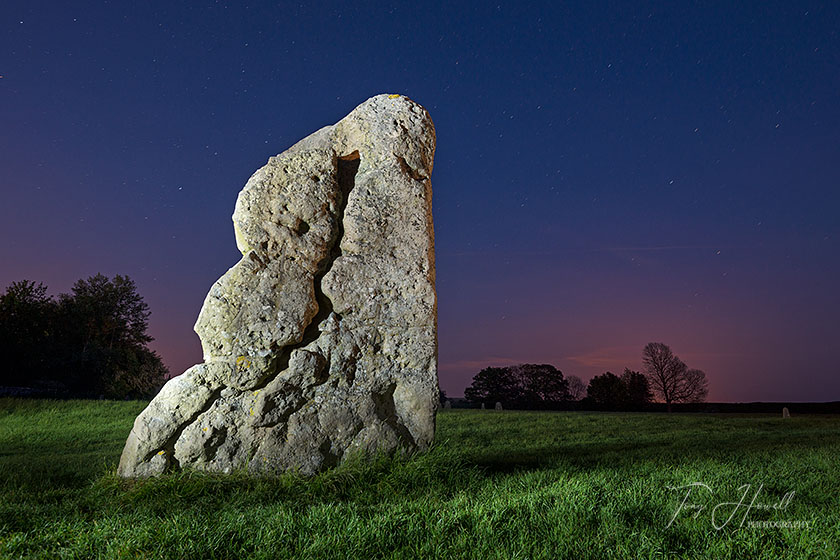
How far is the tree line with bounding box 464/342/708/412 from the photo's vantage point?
36.2 meters

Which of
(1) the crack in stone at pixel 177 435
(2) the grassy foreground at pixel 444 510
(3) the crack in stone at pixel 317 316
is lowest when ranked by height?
(2) the grassy foreground at pixel 444 510

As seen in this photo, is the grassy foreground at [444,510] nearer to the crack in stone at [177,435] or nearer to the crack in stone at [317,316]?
the crack in stone at [177,435]

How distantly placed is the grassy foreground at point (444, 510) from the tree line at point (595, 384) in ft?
93.0

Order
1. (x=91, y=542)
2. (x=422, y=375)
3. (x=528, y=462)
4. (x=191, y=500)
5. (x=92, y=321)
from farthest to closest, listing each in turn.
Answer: (x=92, y=321)
(x=528, y=462)
(x=422, y=375)
(x=191, y=500)
(x=91, y=542)

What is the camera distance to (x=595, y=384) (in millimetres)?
36375

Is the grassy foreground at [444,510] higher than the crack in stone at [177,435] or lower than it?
lower

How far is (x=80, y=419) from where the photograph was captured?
15312 millimetres

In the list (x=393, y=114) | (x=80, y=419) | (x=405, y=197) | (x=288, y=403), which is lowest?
(x=80, y=419)

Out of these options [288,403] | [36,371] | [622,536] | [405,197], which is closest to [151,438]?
[288,403]

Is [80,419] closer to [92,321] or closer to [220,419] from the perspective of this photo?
[220,419]

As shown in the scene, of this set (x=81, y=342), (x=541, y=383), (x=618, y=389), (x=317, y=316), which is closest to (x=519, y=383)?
(x=541, y=383)

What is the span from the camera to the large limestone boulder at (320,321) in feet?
21.0

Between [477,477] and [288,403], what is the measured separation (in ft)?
7.74
